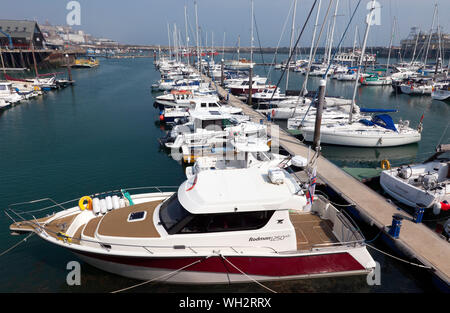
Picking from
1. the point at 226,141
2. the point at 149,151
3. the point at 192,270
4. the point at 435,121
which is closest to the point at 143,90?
the point at 149,151

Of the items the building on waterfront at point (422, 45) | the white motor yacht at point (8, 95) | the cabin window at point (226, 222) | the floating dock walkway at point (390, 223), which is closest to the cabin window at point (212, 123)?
the floating dock walkway at point (390, 223)

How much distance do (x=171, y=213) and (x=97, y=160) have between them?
12702 mm

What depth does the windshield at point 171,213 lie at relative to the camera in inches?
279

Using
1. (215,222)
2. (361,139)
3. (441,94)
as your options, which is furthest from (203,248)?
(441,94)

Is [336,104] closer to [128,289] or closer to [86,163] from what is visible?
[86,163]

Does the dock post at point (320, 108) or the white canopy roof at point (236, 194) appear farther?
the dock post at point (320, 108)

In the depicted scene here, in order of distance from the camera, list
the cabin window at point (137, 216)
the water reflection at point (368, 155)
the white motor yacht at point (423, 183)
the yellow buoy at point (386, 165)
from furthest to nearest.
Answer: the water reflection at point (368, 155) < the yellow buoy at point (386, 165) < the white motor yacht at point (423, 183) < the cabin window at point (137, 216)

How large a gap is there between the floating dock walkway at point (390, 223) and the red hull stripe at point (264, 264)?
204cm

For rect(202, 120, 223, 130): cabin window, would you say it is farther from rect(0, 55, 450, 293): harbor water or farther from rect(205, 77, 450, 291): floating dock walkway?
rect(205, 77, 450, 291): floating dock walkway

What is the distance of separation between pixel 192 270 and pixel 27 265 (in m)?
5.69

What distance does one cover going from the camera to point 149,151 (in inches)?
779

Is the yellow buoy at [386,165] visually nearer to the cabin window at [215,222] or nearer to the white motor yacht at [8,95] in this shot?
the cabin window at [215,222]

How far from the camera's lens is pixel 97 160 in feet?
59.0

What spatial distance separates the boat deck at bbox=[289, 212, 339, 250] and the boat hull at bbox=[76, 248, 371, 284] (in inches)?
25.2
